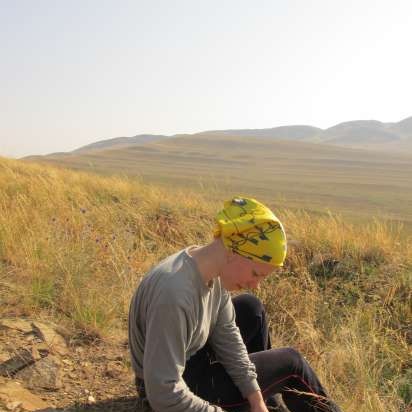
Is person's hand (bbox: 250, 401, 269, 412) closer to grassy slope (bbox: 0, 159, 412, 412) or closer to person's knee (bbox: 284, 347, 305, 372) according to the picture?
person's knee (bbox: 284, 347, 305, 372)

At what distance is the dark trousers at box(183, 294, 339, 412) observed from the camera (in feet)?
6.77

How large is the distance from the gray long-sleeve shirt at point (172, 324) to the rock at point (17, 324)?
1.00 meters

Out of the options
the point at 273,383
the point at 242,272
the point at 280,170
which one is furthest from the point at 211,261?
the point at 280,170

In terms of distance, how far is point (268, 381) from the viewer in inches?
84.5

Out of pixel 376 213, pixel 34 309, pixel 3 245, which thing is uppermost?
pixel 3 245

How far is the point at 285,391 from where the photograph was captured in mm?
2203

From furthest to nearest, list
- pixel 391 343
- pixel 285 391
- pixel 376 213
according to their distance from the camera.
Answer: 1. pixel 376 213
2. pixel 391 343
3. pixel 285 391

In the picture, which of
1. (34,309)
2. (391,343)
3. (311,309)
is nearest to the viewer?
(34,309)

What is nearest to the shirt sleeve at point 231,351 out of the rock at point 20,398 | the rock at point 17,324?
the rock at point 20,398

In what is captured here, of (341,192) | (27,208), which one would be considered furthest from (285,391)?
(341,192)

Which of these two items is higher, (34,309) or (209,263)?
(209,263)

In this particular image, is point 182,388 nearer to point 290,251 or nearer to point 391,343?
point 391,343

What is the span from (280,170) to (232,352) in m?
30.1

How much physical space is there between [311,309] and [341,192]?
15022mm
